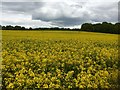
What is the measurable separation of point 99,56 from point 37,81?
6.72 metres

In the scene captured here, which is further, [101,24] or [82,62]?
[101,24]

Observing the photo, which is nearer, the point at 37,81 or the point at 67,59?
the point at 37,81

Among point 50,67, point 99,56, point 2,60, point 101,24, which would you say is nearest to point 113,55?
point 99,56

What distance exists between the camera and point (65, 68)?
1227cm

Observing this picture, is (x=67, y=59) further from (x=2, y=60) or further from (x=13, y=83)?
(x=13, y=83)

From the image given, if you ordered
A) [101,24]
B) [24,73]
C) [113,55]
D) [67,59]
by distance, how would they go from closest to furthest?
[24,73]
[67,59]
[113,55]
[101,24]

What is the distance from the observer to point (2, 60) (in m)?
11.7

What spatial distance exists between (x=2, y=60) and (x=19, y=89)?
3060 mm

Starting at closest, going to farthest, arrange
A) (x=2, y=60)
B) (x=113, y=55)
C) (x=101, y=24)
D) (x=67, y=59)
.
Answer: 1. (x=2, y=60)
2. (x=67, y=59)
3. (x=113, y=55)
4. (x=101, y=24)

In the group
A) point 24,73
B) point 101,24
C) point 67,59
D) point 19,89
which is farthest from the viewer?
point 101,24

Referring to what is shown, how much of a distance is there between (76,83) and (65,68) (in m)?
2.98

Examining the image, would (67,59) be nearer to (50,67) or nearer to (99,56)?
(50,67)

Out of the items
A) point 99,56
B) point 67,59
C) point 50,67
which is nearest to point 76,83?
point 50,67

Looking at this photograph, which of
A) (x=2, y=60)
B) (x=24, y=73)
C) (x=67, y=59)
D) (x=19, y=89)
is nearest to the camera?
(x=19, y=89)
